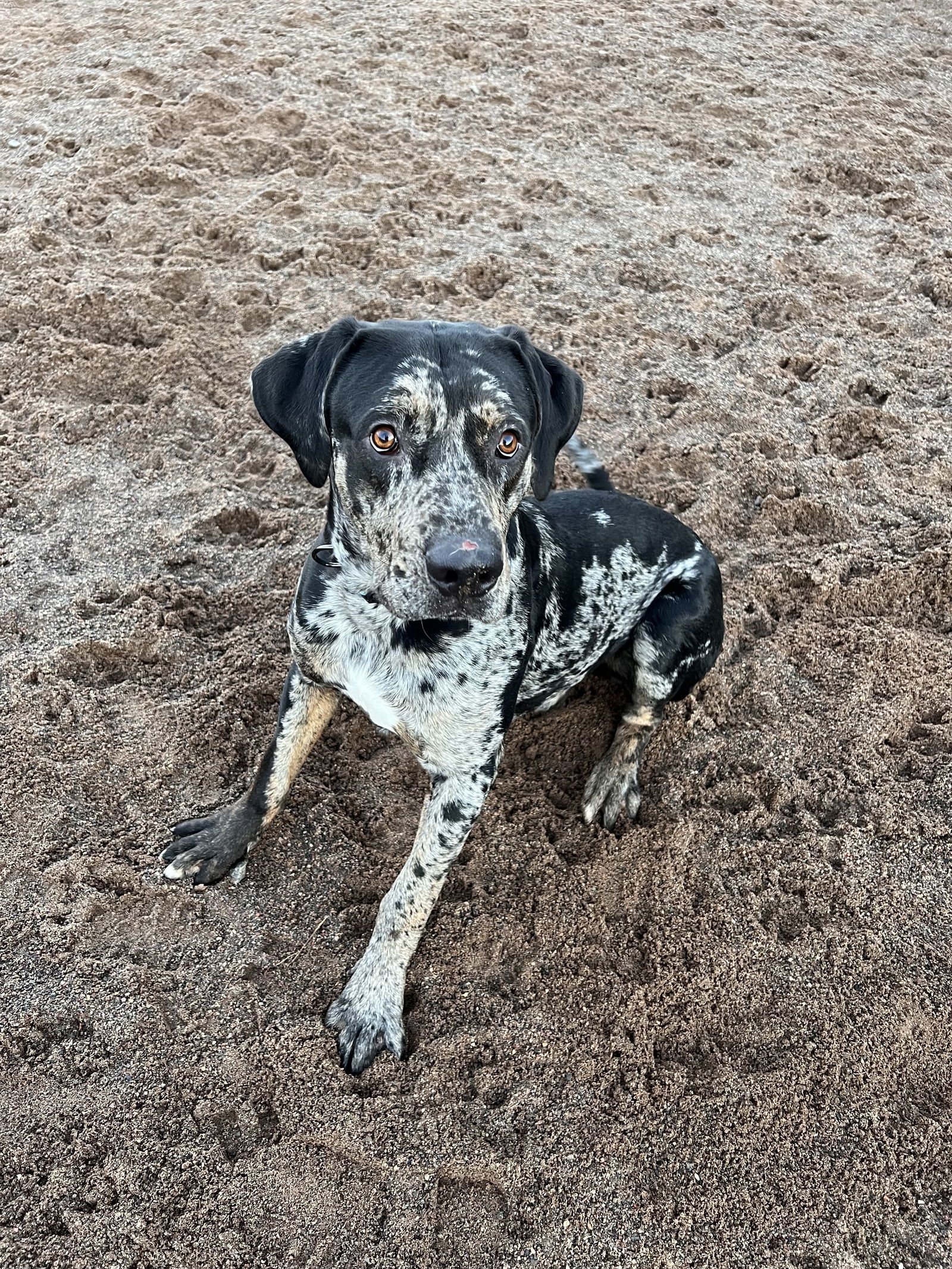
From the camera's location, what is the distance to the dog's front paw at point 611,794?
374 centimetres

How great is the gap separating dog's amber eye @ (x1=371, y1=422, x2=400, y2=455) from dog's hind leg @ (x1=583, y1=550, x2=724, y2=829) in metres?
1.54

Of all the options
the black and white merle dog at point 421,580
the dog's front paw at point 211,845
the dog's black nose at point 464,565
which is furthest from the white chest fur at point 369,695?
the dog's front paw at point 211,845

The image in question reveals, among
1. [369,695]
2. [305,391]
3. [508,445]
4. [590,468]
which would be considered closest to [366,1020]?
[369,695]

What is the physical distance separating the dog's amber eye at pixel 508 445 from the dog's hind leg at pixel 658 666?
1202 millimetres

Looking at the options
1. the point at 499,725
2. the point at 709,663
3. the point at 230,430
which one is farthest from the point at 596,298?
the point at 499,725

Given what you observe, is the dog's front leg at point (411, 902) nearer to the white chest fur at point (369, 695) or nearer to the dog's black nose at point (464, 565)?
the white chest fur at point (369, 695)

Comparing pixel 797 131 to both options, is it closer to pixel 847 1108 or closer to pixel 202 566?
pixel 202 566

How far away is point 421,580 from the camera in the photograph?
2697mm

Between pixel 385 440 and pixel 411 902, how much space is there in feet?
4.97

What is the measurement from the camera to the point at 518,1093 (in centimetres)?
294

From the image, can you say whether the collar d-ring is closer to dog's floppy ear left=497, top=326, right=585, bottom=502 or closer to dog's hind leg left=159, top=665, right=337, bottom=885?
dog's hind leg left=159, top=665, right=337, bottom=885

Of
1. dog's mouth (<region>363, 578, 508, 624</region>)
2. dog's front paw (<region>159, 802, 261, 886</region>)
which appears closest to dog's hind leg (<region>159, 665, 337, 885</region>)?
dog's front paw (<region>159, 802, 261, 886</region>)

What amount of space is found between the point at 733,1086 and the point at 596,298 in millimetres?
4957

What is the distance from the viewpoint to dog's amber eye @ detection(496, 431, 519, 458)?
2.96 meters
